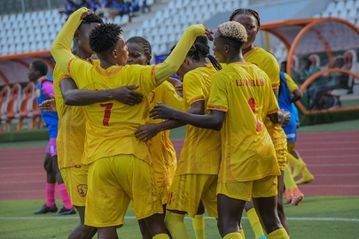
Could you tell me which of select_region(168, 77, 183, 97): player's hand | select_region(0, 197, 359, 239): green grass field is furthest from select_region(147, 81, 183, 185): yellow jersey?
select_region(0, 197, 359, 239): green grass field

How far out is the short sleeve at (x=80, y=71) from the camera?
610 cm

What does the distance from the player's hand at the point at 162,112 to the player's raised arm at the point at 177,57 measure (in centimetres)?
20

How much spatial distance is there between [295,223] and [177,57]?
12.6 ft

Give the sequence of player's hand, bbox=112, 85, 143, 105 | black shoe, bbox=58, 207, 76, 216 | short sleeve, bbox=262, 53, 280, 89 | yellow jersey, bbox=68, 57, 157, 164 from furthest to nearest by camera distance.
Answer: black shoe, bbox=58, 207, 76, 216
short sleeve, bbox=262, 53, 280, 89
yellow jersey, bbox=68, 57, 157, 164
player's hand, bbox=112, 85, 143, 105

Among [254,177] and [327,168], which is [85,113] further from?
[327,168]

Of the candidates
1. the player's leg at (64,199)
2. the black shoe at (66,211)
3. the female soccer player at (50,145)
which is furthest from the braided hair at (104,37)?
the black shoe at (66,211)

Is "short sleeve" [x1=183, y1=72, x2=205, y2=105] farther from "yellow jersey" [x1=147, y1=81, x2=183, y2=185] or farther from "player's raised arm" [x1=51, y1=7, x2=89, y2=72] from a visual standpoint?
"player's raised arm" [x1=51, y1=7, x2=89, y2=72]

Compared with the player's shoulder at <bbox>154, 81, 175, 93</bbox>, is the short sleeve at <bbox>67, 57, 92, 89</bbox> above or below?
above

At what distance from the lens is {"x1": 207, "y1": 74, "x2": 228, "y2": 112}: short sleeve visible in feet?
19.7

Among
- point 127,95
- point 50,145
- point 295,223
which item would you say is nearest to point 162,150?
point 127,95

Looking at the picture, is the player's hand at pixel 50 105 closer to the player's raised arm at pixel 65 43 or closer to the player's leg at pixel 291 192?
the player's raised arm at pixel 65 43

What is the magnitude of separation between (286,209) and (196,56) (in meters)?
4.15

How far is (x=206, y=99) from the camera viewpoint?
630cm

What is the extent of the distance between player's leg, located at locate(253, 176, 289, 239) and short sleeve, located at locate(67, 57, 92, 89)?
1.42 metres
